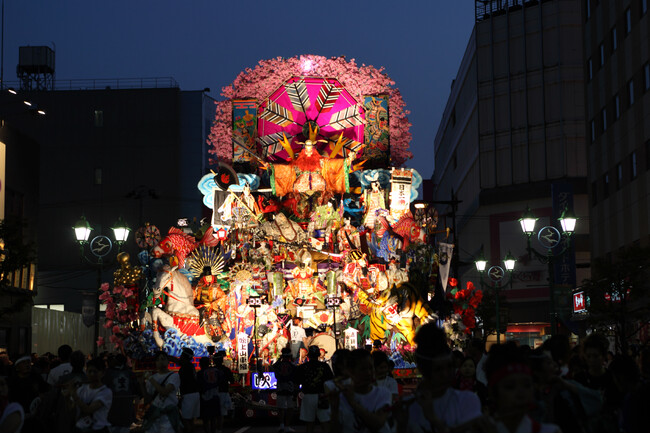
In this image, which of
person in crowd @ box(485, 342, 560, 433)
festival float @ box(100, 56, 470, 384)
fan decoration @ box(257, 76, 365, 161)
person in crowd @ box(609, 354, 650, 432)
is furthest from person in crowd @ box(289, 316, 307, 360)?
person in crowd @ box(485, 342, 560, 433)

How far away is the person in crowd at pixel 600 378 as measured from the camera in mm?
9125

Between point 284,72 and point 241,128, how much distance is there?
3.43 meters

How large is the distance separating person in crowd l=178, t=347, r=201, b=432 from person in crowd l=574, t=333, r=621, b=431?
340 inches

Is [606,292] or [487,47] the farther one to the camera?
[487,47]

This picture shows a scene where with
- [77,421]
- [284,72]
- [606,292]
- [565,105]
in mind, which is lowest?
[77,421]

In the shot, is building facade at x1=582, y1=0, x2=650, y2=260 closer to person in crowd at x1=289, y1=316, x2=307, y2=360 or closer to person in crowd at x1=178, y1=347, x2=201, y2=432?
person in crowd at x1=289, y1=316, x2=307, y2=360

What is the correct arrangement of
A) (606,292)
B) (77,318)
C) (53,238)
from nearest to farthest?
(606,292) < (77,318) < (53,238)

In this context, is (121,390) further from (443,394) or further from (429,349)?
(443,394)

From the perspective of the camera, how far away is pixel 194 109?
63.0 m

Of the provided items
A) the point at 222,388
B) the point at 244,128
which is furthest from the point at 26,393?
the point at 244,128

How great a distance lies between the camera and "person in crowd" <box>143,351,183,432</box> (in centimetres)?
1335

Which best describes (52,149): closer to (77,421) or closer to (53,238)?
(53,238)

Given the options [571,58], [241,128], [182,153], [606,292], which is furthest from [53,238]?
[606,292]

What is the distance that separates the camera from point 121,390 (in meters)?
16.8
